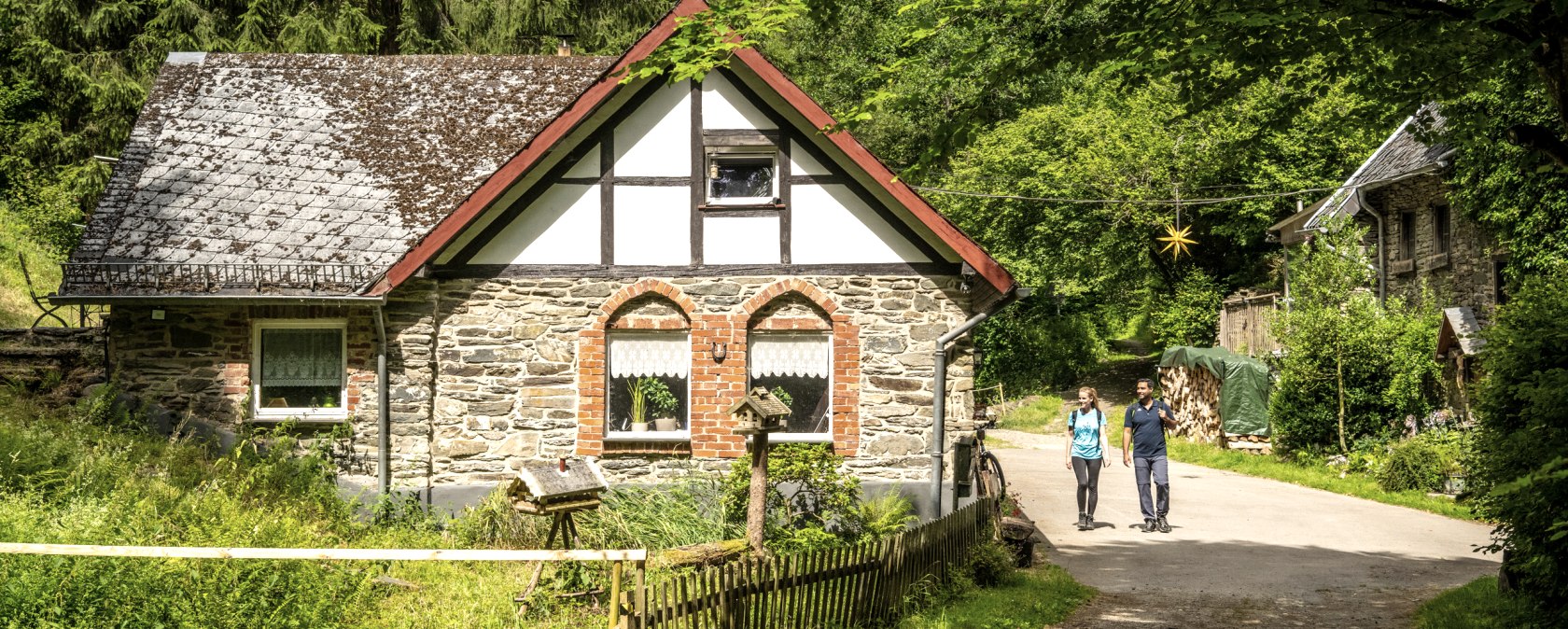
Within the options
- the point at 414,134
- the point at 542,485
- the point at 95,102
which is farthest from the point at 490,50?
the point at 542,485

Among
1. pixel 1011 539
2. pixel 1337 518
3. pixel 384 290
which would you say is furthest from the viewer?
pixel 1337 518

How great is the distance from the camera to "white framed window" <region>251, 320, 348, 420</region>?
555 inches

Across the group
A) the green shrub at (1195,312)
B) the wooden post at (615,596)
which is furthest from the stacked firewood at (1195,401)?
the wooden post at (615,596)

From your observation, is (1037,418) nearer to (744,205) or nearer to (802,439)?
(802,439)

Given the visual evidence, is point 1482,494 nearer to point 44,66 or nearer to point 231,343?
point 231,343

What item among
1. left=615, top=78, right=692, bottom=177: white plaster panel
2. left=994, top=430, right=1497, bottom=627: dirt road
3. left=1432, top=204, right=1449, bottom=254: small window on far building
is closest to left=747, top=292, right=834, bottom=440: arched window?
left=615, top=78, right=692, bottom=177: white plaster panel

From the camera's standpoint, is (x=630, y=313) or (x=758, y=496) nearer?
(x=758, y=496)

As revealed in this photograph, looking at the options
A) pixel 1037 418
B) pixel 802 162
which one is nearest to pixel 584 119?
pixel 802 162

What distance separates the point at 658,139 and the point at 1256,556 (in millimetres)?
7557

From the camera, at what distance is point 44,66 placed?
27594 mm

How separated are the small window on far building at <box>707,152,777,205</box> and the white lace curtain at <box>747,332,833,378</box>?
1.47 m

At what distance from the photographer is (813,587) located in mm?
9133

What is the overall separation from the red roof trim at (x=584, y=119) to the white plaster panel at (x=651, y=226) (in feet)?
3.30

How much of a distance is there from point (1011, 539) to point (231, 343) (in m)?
8.53
